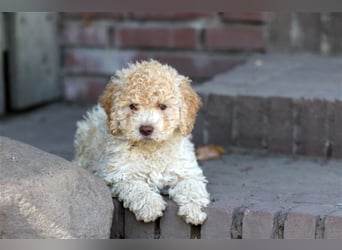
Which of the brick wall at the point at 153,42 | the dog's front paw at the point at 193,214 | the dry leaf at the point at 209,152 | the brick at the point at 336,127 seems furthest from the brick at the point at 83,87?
the dog's front paw at the point at 193,214

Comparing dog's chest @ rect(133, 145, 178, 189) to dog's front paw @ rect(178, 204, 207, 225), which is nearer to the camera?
dog's front paw @ rect(178, 204, 207, 225)

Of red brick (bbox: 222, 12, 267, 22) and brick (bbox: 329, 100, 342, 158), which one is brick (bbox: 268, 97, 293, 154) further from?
red brick (bbox: 222, 12, 267, 22)

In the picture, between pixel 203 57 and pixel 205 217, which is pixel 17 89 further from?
pixel 205 217

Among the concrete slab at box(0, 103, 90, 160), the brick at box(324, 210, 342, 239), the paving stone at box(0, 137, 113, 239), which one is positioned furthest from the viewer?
the concrete slab at box(0, 103, 90, 160)

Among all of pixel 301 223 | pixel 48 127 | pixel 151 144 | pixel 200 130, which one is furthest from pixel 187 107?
pixel 48 127

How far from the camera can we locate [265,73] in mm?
5215

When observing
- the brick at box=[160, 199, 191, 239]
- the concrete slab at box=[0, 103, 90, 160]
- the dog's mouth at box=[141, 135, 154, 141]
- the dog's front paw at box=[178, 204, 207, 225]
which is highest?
the dog's mouth at box=[141, 135, 154, 141]

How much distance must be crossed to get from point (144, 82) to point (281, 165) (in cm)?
101

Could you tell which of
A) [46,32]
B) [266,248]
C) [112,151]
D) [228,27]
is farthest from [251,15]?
[266,248]

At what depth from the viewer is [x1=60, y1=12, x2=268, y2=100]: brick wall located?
5.68 metres

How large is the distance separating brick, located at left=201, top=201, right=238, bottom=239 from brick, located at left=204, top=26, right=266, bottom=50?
6.92ft

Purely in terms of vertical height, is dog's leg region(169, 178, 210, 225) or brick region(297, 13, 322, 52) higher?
brick region(297, 13, 322, 52)

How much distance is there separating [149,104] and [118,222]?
507 millimetres

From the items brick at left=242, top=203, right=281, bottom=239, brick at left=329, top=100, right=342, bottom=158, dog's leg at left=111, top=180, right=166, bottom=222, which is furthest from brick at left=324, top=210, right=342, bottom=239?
brick at left=329, top=100, right=342, bottom=158
